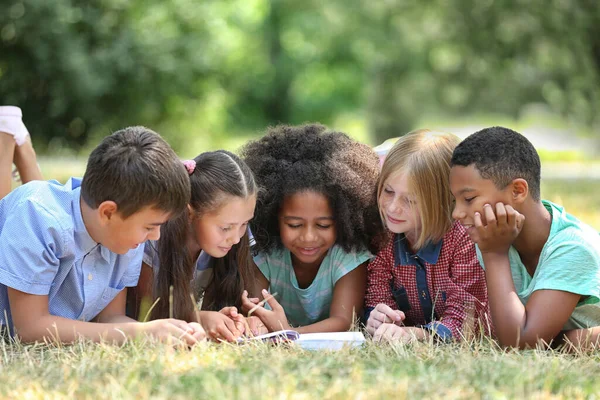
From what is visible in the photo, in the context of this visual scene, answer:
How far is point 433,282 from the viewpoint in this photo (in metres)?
4.10

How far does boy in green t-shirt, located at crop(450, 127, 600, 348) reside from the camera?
352 cm

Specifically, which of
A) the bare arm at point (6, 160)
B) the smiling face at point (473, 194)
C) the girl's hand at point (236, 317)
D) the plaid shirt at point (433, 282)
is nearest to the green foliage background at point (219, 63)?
the bare arm at point (6, 160)

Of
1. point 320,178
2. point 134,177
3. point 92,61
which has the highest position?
point 92,61

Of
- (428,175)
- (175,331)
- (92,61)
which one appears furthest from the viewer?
(92,61)

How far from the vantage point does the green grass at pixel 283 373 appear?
243 centimetres

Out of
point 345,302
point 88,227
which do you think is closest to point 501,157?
point 345,302

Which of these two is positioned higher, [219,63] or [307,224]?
[219,63]

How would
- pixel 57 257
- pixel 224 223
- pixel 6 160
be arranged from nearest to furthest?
pixel 57 257 < pixel 224 223 < pixel 6 160

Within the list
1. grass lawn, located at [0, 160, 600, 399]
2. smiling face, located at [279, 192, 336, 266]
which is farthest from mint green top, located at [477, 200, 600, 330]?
smiling face, located at [279, 192, 336, 266]

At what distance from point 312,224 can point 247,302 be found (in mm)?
536

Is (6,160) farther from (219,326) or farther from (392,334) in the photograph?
(392,334)

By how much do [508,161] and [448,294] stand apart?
0.78 metres

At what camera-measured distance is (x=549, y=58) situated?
1381 cm

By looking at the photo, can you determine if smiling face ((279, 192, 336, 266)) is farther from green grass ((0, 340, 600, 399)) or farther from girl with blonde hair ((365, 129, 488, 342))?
green grass ((0, 340, 600, 399))
